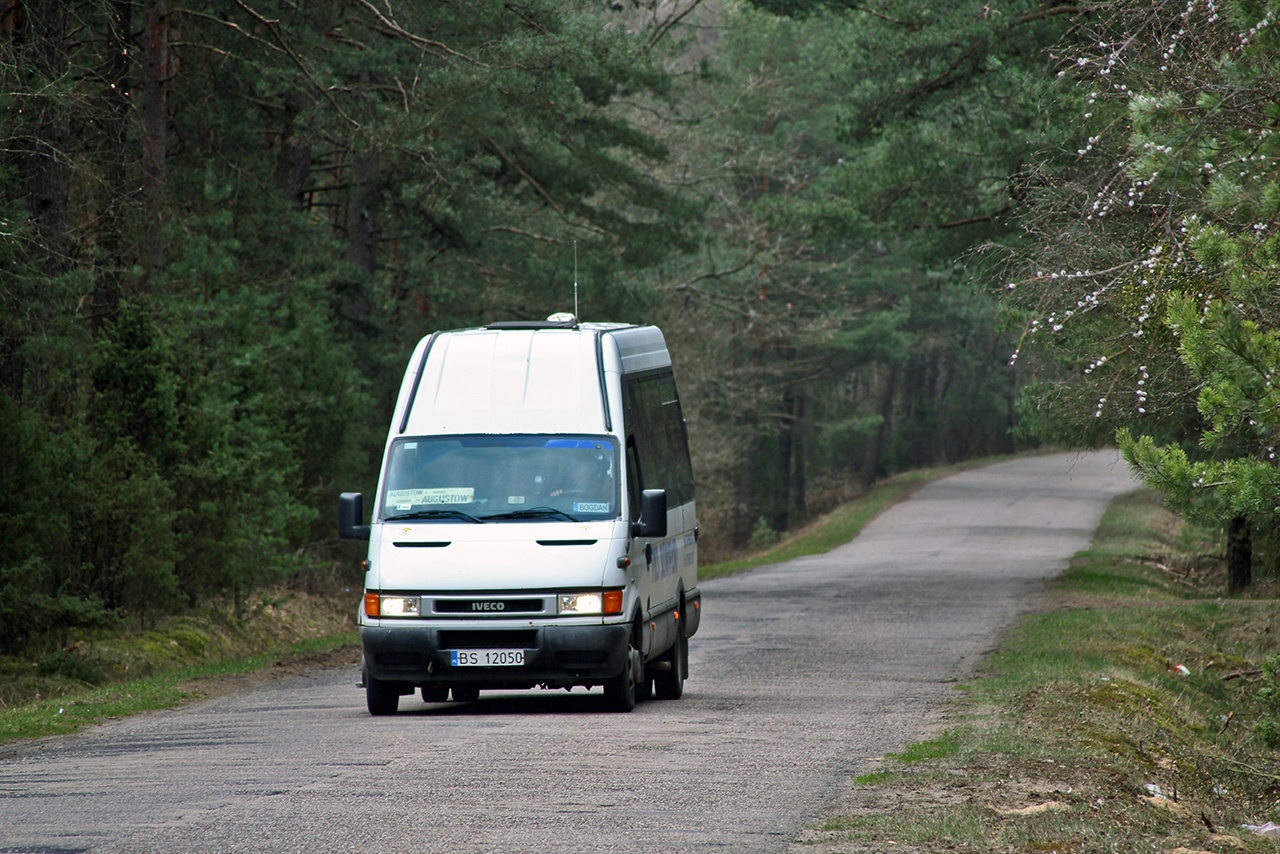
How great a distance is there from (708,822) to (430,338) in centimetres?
632

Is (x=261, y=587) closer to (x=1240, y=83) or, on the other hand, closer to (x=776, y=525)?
(x=1240, y=83)

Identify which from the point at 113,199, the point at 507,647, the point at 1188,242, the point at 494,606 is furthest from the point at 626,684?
the point at 113,199

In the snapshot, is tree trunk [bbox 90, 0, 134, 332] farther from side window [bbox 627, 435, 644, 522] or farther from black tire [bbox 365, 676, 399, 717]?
side window [bbox 627, 435, 644, 522]

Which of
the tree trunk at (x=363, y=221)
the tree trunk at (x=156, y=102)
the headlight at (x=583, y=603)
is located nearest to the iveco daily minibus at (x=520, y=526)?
the headlight at (x=583, y=603)

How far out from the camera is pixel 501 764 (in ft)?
30.0

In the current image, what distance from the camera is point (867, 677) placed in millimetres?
15219

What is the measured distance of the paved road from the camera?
718 cm

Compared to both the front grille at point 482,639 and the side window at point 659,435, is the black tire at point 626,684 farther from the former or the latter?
the side window at point 659,435

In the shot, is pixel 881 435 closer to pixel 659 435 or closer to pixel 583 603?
pixel 659 435

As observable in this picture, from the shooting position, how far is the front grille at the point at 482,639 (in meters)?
11.4

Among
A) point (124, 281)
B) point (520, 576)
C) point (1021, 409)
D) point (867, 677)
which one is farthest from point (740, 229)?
point (520, 576)

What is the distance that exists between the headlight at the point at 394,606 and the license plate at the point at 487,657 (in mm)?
430

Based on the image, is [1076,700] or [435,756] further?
[1076,700]

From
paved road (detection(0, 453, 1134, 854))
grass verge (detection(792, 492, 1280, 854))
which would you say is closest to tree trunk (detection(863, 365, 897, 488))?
grass verge (detection(792, 492, 1280, 854))
